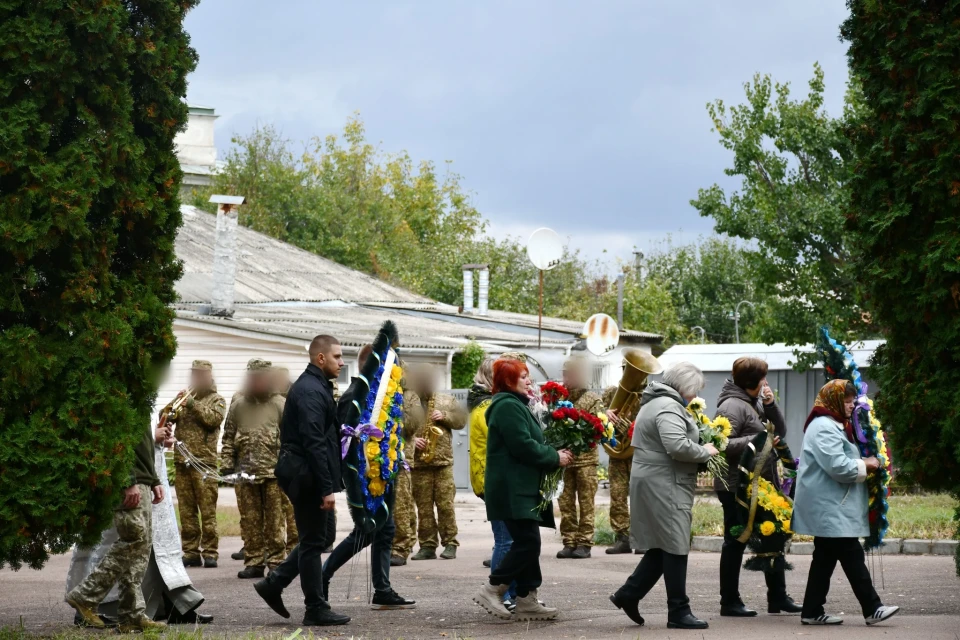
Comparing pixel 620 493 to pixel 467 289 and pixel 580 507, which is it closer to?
pixel 580 507

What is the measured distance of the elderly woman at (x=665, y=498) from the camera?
895cm

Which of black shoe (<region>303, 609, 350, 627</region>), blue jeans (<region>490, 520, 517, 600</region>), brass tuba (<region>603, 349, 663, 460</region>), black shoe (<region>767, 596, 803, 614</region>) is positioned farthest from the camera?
brass tuba (<region>603, 349, 663, 460</region>)

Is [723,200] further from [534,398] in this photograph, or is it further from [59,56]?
[59,56]

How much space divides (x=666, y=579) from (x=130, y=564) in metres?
3.64

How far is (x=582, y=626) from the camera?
9.20 meters

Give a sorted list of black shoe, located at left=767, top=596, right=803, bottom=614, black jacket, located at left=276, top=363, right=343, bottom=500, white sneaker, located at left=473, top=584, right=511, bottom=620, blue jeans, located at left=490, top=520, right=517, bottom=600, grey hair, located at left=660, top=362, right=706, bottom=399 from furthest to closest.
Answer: blue jeans, located at left=490, top=520, right=517, bottom=600 → black shoe, located at left=767, top=596, right=803, bottom=614 → white sneaker, located at left=473, top=584, right=511, bottom=620 → grey hair, located at left=660, top=362, right=706, bottom=399 → black jacket, located at left=276, top=363, right=343, bottom=500

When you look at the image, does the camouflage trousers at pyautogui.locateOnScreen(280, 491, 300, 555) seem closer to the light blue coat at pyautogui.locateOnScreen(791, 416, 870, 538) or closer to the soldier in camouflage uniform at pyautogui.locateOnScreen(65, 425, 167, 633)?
the soldier in camouflage uniform at pyautogui.locateOnScreen(65, 425, 167, 633)

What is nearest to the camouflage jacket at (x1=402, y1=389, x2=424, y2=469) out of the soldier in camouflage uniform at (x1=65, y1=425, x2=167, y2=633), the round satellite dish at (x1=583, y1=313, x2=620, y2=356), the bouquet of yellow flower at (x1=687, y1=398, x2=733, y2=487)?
the bouquet of yellow flower at (x1=687, y1=398, x2=733, y2=487)

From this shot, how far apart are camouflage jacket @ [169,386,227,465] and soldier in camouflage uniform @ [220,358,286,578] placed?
2.12ft

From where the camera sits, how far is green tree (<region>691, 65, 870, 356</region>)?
75.7 feet

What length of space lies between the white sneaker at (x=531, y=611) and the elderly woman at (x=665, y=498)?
23.9 inches

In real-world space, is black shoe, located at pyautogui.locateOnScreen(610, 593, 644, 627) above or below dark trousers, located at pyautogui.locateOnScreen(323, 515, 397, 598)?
below

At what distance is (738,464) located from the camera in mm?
9750

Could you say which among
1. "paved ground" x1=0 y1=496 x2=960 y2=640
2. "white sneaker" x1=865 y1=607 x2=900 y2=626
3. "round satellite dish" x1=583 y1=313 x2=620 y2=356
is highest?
"round satellite dish" x1=583 y1=313 x2=620 y2=356
